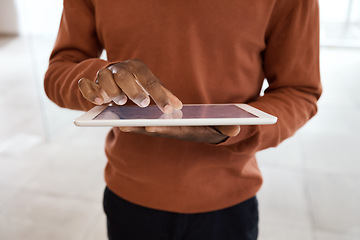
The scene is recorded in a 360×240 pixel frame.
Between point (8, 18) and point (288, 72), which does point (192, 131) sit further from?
point (8, 18)

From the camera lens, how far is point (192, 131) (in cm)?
43

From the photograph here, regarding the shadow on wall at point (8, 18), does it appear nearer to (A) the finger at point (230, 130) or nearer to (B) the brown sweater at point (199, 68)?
(B) the brown sweater at point (199, 68)

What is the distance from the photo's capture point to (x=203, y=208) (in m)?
0.62

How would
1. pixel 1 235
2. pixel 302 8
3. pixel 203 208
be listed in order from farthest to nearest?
pixel 1 235
pixel 203 208
pixel 302 8

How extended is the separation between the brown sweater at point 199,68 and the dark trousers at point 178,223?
3 centimetres

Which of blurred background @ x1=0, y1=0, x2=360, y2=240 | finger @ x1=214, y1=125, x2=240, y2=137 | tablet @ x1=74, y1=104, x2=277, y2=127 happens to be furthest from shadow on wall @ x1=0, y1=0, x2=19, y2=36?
finger @ x1=214, y1=125, x2=240, y2=137

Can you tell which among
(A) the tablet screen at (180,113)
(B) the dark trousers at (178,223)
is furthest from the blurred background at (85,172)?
(A) the tablet screen at (180,113)

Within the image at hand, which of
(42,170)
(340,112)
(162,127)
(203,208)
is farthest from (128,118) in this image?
(340,112)

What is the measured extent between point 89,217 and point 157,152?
108 cm

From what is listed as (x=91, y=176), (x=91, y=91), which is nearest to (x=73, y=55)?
(x=91, y=91)

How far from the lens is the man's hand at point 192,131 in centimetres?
42

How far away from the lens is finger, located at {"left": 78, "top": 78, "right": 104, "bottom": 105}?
16.5 inches

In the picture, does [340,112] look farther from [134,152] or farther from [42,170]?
[134,152]

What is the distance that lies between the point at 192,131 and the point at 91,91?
14cm
